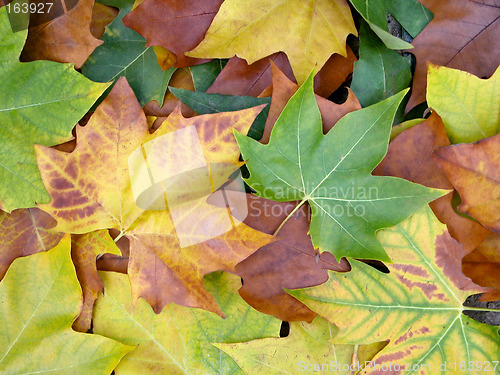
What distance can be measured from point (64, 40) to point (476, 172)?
0.93m

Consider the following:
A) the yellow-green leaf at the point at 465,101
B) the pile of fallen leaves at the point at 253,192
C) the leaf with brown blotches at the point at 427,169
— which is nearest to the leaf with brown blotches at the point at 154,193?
the pile of fallen leaves at the point at 253,192

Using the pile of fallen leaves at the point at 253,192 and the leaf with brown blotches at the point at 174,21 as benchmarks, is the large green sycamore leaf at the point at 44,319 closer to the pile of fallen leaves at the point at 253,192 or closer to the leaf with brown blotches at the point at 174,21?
the pile of fallen leaves at the point at 253,192

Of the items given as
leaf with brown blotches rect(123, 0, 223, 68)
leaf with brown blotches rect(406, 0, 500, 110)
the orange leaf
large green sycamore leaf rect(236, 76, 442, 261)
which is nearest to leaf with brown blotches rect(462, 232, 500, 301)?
large green sycamore leaf rect(236, 76, 442, 261)

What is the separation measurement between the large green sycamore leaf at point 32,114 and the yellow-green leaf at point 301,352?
56 centimetres

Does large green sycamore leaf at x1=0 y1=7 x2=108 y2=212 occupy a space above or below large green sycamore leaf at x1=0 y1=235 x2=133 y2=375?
above

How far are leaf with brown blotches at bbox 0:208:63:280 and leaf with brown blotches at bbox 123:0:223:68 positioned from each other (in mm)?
475

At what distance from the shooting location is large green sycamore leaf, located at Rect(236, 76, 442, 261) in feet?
2.65

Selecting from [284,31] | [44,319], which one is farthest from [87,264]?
[284,31]

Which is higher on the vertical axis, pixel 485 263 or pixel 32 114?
pixel 32 114

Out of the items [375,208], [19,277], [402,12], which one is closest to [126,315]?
[19,277]

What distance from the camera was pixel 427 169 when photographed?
86cm

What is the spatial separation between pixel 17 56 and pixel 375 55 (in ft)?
2.58

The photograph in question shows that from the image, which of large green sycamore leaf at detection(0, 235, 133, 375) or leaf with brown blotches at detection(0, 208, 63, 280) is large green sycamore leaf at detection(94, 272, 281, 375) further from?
leaf with brown blotches at detection(0, 208, 63, 280)

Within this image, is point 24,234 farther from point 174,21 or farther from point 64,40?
point 174,21
